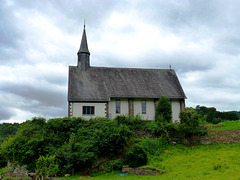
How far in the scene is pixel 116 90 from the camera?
99.5 ft

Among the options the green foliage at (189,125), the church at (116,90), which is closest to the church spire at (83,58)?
the church at (116,90)

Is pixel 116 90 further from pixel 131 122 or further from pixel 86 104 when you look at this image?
pixel 131 122

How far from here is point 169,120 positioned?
27.9 m

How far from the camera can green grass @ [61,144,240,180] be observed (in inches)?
611

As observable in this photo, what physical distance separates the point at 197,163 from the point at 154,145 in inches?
209

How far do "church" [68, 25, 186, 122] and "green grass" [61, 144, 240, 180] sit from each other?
21.9 feet

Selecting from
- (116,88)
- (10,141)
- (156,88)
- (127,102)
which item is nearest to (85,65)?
(116,88)

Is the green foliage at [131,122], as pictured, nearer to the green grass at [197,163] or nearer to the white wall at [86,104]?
the green grass at [197,163]

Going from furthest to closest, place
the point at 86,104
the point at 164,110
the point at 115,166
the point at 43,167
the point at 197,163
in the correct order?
the point at 86,104 → the point at 164,110 → the point at 115,166 → the point at 197,163 → the point at 43,167

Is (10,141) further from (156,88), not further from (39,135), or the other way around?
(156,88)

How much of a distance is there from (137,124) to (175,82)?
1191cm

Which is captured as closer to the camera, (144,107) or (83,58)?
(144,107)

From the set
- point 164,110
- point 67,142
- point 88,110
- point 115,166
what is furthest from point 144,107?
point 67,142

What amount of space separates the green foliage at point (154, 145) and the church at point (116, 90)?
5.40 metres
